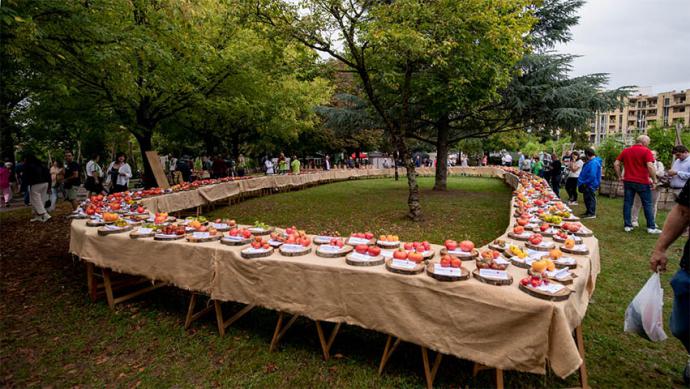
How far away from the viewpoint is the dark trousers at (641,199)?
7441 millimetres

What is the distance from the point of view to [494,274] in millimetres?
2701

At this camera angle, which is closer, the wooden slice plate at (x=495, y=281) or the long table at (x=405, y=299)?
the long table at (x=405, y=299)

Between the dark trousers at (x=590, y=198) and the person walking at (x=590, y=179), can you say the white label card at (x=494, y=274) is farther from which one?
the dark trousers at (x=590, y=198)

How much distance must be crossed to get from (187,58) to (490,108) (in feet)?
38.5

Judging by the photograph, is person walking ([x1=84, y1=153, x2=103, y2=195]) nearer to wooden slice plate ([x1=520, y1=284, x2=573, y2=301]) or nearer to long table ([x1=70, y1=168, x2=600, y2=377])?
long table ([x1=70, y1=168, x2=600, y2=377])

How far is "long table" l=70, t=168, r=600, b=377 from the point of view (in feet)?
7.90

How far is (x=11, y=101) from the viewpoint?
1741cm

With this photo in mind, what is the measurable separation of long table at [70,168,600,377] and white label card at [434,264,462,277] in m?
0.08

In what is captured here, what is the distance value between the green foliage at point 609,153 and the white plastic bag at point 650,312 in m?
15.2

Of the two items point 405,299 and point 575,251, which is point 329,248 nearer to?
point 405,299

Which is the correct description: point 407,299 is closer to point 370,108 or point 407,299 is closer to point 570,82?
point 370,108

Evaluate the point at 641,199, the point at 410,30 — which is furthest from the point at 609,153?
the point at 410,30

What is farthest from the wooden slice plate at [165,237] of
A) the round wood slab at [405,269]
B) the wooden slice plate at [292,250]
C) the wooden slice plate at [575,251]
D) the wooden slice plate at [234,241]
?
the wooden slice plate at [575,251]

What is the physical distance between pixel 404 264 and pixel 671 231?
78.7 inches
